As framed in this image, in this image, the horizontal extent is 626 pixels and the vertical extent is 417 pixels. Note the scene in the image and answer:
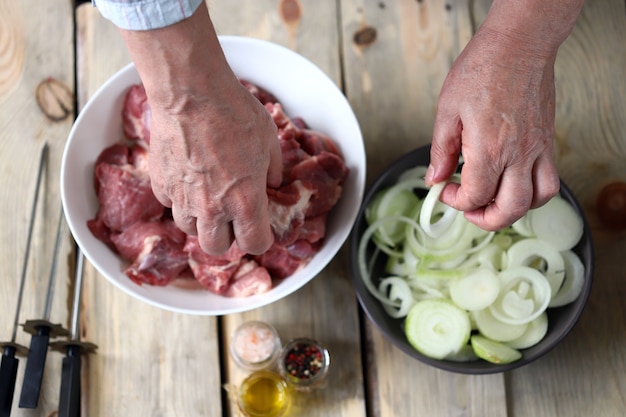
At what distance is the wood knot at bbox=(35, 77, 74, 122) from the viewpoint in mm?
1635

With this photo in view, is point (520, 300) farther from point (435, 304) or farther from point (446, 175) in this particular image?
point (446, 175)

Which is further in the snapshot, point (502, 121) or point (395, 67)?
point (395, 67)

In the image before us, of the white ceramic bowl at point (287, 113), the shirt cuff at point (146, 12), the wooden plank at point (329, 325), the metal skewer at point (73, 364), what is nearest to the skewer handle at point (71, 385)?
the metal skewer at point (73, 364)

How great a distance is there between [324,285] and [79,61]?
0.83 metres

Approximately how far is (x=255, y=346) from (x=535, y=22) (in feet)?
2.82

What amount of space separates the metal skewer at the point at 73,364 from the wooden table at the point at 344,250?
36mm

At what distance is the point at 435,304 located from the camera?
140 cm

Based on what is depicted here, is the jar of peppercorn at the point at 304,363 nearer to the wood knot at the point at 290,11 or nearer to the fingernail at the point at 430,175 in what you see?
the fingernail at the point at 430,175

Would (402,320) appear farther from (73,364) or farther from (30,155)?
(30,155)

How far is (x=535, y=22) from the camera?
3.59ft

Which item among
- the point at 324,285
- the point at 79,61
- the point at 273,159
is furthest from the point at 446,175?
the point at 79,61

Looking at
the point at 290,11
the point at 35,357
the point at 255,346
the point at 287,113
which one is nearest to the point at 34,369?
the point at 35,357

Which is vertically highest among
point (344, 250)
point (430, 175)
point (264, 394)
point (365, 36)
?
point (365, 36)

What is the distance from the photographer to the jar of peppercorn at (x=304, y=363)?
57.2 inches
